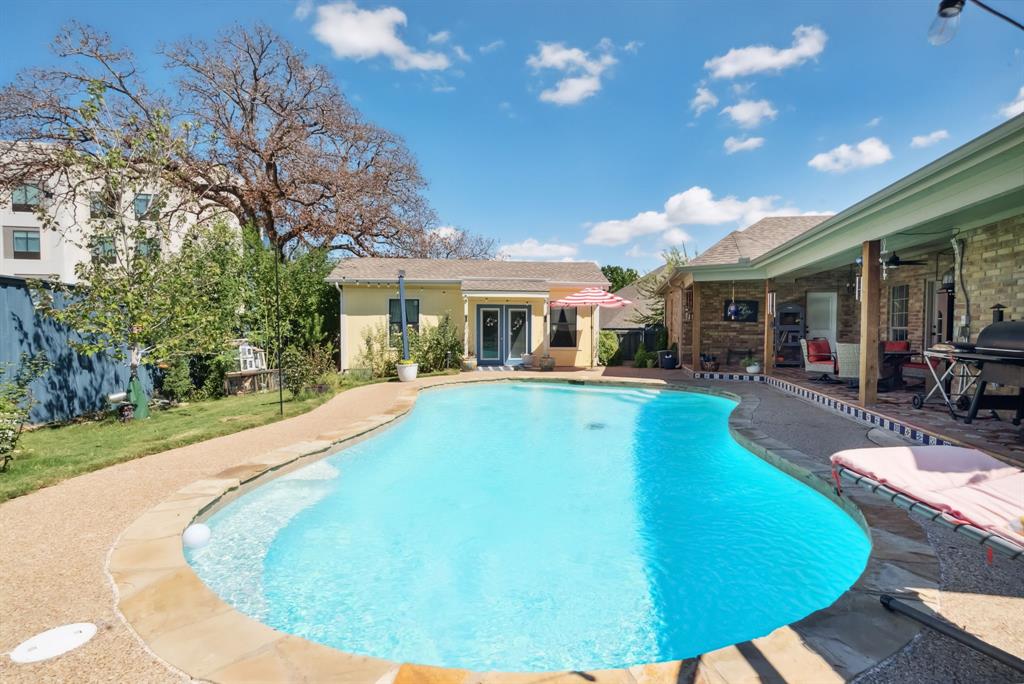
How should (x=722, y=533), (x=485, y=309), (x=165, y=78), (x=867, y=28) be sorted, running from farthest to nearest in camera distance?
1. (x=165, y=78)
2. (x=485, y=309)
3. (x=867, y=28)
4. (x=722, y=533)

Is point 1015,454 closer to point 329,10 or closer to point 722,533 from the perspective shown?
point 722,533

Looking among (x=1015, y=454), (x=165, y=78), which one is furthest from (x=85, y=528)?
(x=165, y=78)

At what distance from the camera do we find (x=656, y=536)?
5.08 m

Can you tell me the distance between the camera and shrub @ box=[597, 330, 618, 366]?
59.8ft

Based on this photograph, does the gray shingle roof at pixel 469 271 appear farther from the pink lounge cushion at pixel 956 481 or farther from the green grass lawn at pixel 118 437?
the pink lounge cushion at pixel 956 481

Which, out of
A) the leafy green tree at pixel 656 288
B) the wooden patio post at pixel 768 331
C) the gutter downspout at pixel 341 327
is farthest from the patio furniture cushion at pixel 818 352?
the gutter downspout at pixel 341 327

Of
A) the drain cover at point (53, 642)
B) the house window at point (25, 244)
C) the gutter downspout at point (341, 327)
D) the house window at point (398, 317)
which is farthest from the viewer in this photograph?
the house window at point (25, 244)

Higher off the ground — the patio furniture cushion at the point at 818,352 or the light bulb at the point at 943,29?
the light bulb at the point at 943,29

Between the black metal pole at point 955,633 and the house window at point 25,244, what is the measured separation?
1763 inches

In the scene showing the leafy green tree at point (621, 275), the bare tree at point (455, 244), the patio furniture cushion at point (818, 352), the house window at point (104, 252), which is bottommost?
the patio furniture cushion at point (818, 352)

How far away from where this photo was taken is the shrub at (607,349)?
59.8 feet

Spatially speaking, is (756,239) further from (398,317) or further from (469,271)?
(398,317)

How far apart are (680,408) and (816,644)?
9040mm

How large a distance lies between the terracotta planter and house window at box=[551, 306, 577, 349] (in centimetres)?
584
